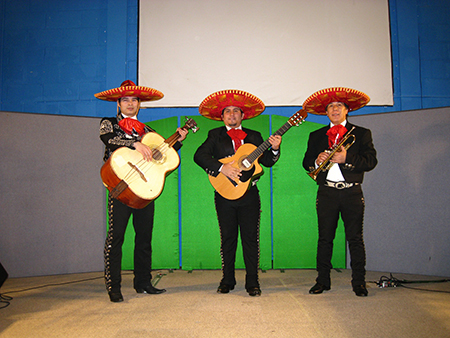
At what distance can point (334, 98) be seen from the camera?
3.02m

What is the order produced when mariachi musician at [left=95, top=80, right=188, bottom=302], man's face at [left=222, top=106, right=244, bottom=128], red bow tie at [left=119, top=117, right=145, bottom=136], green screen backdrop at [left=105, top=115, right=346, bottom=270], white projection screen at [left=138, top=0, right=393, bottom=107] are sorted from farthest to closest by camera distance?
1. white projection screen at [left=138, top=0, right=393, bottom=107]
2. green screen backdrop at [left=105, top=115, right=346, bottom=270]
3. man's face at [left=222, top=106, right=244, bottom=128]
4. red bow tie at [left=119, top=117, right=145, bottom=136]
5. mariachi musician at [left=95, top=80, right=188, bottom=302]

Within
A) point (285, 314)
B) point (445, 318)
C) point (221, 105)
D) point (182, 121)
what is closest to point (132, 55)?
point (182, 121)

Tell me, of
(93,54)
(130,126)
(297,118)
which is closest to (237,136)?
(297,118)

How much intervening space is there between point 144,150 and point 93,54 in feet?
8.59

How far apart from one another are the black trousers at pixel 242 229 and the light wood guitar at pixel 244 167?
97 mm

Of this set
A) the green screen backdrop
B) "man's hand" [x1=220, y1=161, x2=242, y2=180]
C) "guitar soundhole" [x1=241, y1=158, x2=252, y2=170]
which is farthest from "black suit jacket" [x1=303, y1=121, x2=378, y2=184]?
the green screen backdrop

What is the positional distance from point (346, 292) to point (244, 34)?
3.40 metres

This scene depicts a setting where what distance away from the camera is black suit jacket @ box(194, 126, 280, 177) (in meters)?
2.98

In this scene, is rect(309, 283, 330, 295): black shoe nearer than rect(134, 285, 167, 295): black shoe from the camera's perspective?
Yes

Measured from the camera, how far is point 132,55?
4473mm

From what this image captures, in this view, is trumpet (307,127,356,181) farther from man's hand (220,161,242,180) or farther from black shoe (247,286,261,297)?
black shoe (247,286,261,297)

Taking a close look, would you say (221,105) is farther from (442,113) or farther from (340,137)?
(442,113)

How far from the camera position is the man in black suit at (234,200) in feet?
9.55

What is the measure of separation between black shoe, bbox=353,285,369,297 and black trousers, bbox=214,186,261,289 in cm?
87
